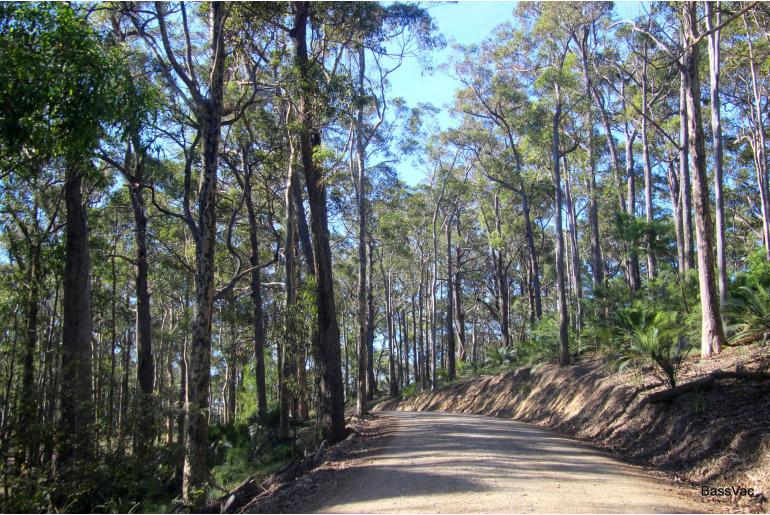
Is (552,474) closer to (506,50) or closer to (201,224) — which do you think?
(201,224)

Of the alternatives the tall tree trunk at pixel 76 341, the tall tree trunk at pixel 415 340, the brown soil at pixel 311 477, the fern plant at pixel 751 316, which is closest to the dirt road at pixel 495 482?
the brown soil at pixel 311 477

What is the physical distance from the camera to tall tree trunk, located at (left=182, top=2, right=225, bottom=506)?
877 centimetres

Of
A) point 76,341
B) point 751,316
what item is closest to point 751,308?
point 751,316

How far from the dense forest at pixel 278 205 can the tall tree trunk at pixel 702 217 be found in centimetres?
4

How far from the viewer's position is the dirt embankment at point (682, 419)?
23.3 ft

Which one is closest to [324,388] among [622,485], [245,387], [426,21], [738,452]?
[622,485]

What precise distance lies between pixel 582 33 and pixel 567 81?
404cm

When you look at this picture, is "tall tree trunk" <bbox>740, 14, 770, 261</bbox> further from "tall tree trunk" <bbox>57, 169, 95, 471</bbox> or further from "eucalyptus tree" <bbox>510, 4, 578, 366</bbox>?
"tall tree trunk" <bbox>57, 169, 95, 471</bbox>

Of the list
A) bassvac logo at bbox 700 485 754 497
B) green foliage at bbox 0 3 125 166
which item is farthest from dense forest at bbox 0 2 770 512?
bassvac logo at bbox 700 485 754 497

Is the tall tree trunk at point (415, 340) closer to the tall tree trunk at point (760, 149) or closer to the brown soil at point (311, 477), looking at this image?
the tall tree trunk at point (760, 149)

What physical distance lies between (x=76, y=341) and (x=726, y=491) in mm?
11033

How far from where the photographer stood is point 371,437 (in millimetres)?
13492

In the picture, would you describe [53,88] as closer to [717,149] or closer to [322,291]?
[322,291]

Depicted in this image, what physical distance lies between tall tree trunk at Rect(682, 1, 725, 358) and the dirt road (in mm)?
3395
